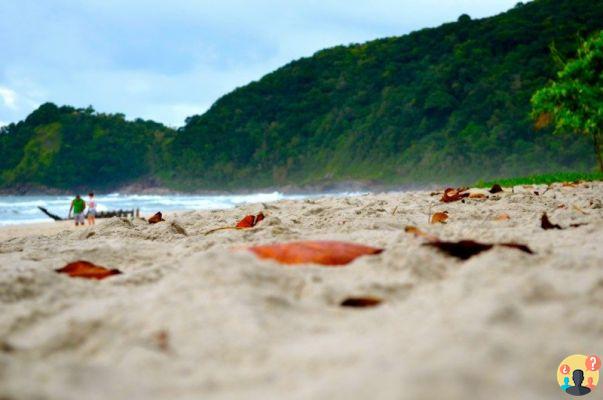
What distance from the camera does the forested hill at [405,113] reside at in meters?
70.7

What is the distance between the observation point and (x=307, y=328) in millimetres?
1165

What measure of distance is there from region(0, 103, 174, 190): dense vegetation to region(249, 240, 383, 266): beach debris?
329ft

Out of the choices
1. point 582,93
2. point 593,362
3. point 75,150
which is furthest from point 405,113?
point 593,362

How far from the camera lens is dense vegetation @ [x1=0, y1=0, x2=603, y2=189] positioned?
71.0 m

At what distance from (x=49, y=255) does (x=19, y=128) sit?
11484 cm

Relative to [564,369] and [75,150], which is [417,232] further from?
[75,150]

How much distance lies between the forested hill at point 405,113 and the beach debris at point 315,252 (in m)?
66.5

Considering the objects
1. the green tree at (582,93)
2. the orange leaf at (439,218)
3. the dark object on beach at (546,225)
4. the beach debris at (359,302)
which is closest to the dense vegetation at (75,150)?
the green tree at (582,93)

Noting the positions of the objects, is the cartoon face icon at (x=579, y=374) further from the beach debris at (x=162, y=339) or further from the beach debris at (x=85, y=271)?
the beach debris at (x=85, y=271)

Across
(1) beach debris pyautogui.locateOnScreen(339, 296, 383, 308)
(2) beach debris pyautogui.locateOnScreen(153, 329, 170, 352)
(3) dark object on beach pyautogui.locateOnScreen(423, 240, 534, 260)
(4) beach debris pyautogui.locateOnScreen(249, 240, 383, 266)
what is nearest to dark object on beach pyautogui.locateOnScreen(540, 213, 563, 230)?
(3) dark object on beach pyautogui.locateOnScreen(423, 240, 534, 260)

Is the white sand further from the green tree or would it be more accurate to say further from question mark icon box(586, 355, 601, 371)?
the green tree

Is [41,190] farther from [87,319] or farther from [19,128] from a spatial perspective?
[87,319]

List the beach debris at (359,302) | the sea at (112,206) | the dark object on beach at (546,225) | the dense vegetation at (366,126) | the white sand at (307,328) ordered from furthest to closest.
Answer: the dense vegetation at (366,126) < the sea at (112,206) < the dark object on beach at (546,225) < the beach debris at (359,302) < the white sand at (307,328)

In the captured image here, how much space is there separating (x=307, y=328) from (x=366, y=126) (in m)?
81.3
